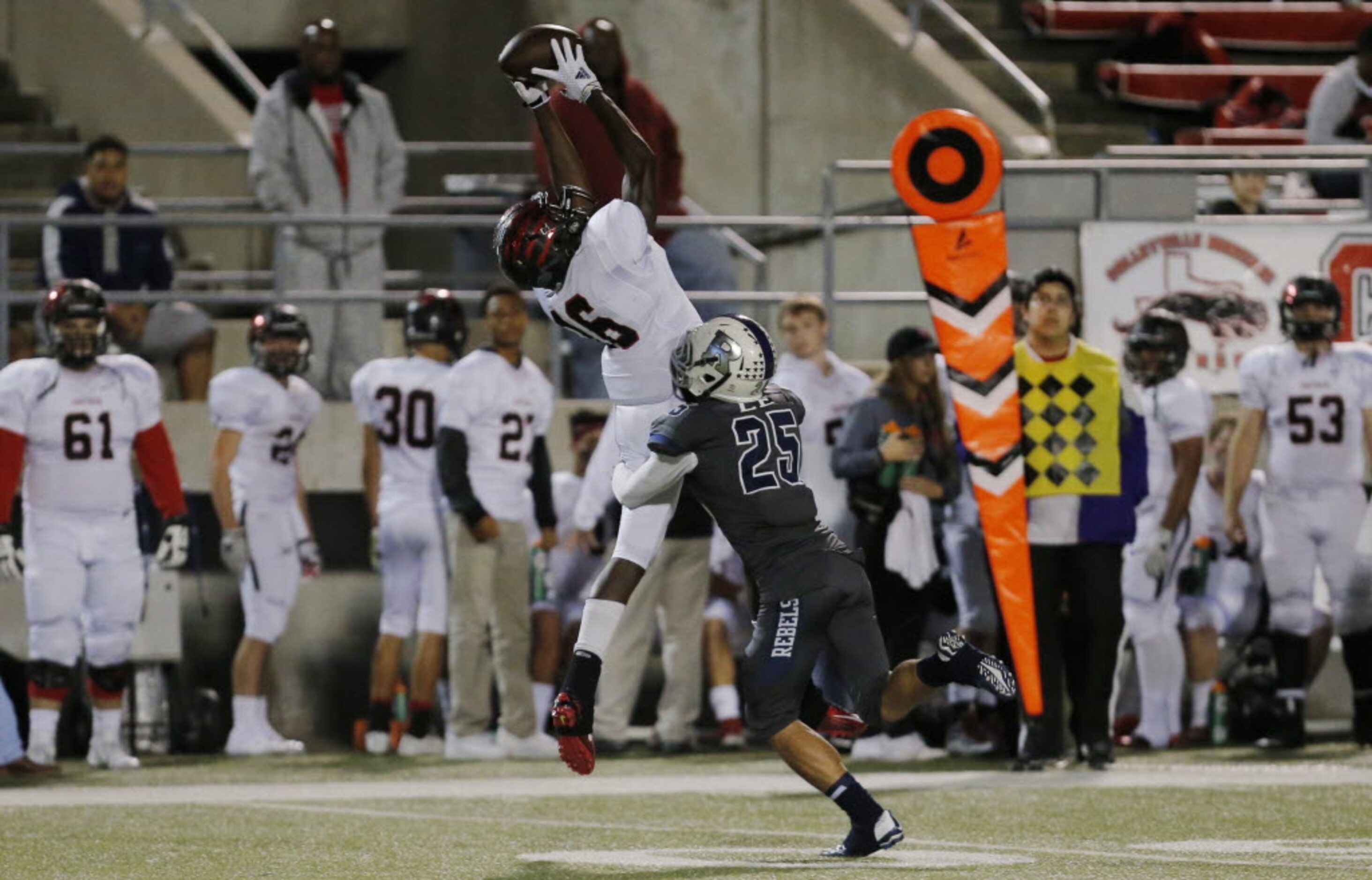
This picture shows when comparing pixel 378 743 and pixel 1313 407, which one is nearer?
pixel 1313 407

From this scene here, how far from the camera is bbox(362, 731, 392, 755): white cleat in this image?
12.6 m

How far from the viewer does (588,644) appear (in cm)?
835

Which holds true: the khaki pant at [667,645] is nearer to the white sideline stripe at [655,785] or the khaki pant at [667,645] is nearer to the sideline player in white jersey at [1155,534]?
the white sideline stripe at [655,785]

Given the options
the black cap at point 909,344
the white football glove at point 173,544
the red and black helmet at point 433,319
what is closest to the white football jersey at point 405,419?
the red and black helmet at point 433,319

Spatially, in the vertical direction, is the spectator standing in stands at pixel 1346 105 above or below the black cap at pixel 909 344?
above

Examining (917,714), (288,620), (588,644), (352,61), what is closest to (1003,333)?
(917,714)

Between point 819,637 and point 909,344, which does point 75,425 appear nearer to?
point 909,344

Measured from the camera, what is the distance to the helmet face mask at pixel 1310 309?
12.2m

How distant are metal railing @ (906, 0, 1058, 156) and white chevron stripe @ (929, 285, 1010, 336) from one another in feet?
17.3

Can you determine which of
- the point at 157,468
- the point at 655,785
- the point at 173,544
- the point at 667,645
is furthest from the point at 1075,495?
the point at 157,468

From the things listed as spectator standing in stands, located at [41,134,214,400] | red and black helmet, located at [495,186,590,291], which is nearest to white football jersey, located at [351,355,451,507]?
spectator standing in stands, located at [41,134,214,400]

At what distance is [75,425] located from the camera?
38.7 feet

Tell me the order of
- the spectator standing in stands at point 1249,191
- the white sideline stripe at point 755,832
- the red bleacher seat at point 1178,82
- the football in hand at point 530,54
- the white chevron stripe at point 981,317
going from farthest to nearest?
the red bleacher seat at point 1178,82 < the spectator standing in stands at point 1249,191 < the white chevron stripe at point 981,317 < the football in hand at point 530,54 < the white sideline stripe at point 755,832

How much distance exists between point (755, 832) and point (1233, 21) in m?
11.3
